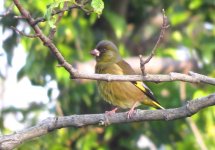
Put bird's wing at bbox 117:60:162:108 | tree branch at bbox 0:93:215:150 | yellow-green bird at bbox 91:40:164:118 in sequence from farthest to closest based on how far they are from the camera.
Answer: bird's wing at bbox 117:60:162:108 → yellow-green bird at bbox 91:40:164:118 → tree branch at bbox 0:93:215:150

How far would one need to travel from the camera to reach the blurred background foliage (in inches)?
256

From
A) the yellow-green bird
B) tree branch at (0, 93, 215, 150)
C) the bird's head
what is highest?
the bird's head

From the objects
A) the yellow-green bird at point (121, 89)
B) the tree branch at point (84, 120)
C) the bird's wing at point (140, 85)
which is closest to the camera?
the tree branch at point (84, 120)

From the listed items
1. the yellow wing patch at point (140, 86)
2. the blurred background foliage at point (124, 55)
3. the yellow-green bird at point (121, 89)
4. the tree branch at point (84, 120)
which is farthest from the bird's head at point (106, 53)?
the tree branch at point (84, 120)

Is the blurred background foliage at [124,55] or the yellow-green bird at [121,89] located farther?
the blurred background foliage at [124,55]

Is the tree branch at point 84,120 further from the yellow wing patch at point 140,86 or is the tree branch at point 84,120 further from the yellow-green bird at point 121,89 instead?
the yellow wing patch at point 140,86

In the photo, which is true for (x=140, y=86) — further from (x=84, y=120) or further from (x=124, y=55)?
(x=124, y=55)

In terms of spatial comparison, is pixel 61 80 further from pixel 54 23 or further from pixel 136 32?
pixel 54 23

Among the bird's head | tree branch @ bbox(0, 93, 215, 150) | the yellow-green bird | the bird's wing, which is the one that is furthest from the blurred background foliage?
tree branch @ bbox(0, 93, 215, 150)

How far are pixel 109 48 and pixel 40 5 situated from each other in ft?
3.13

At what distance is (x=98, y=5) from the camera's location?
10.00 ft

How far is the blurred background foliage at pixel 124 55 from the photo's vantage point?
650 centimetres

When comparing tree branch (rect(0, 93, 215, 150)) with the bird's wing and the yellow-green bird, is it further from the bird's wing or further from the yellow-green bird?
the bird's wing

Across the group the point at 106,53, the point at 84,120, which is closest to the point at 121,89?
the point at 106,53
